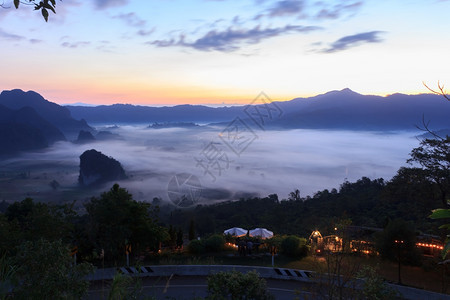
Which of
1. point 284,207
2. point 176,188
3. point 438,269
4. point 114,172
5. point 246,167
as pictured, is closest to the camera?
point 438,269

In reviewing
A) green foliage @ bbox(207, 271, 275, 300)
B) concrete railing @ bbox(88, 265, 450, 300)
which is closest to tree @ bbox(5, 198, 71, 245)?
concrete railing @ bbox(88, 265, 450, 300)

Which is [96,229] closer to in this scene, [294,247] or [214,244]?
[214,244]

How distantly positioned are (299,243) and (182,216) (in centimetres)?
4081

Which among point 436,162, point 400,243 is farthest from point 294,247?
point 436,162

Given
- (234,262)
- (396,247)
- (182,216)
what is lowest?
(182,216)

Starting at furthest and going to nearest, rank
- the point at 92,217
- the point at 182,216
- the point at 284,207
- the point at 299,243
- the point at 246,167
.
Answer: the point at 246,167, the point at 182,216, the point at 284,207, the point at 299,243, the point at 92,217

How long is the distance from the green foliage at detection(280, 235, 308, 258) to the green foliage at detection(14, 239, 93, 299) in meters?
12.3

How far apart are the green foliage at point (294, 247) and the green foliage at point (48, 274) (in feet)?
40.5

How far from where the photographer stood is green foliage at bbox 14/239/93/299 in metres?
5.15

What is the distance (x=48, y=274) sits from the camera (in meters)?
5.38

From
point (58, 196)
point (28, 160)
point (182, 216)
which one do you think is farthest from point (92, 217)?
point (28, 160)

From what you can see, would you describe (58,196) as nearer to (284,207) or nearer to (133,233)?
(284,207)

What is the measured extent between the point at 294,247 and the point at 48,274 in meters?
13.2

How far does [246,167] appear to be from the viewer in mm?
162250
